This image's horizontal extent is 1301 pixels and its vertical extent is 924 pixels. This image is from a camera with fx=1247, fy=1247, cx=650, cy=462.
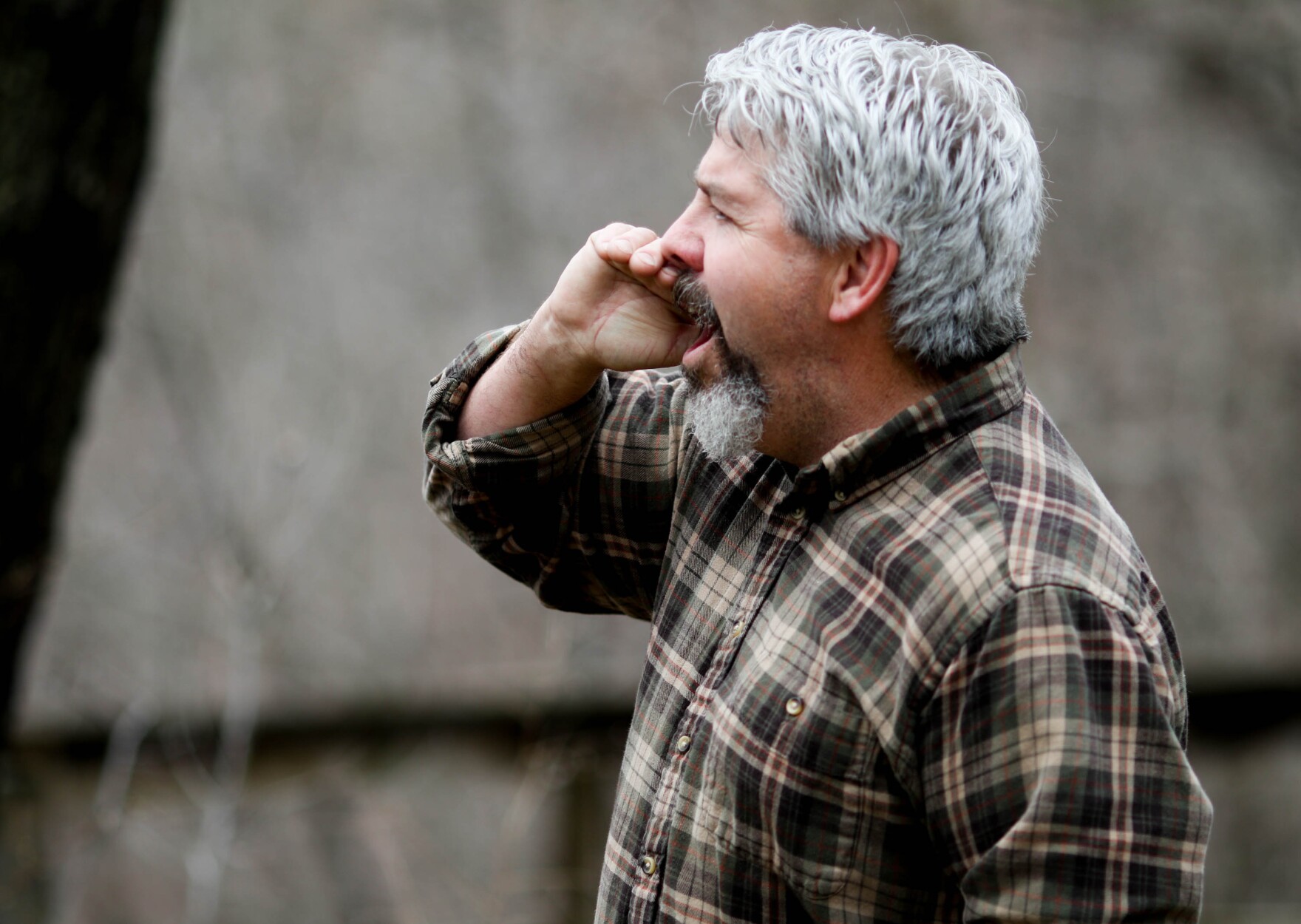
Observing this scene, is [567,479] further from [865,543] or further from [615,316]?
[865,543]

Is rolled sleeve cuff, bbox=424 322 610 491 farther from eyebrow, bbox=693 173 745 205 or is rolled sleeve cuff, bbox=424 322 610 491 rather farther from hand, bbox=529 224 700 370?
eyebrow, bbox=693 173 745 205

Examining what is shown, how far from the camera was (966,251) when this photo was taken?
1.53m

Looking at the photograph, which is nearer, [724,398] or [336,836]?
[724,398]

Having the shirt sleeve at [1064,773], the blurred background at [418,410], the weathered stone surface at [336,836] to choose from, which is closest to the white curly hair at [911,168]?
the shirt sleeve at [1064,773]

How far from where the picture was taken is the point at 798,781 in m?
1.41

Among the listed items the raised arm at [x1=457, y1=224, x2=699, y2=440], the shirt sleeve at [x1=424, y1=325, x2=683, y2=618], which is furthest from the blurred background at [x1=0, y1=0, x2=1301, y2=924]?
the raised arm at [x1=457, y1=224, x2=699, y2=440]

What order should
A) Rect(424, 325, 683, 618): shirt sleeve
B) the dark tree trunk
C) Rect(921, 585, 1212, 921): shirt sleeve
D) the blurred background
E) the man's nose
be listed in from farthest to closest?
the blurred background, the dark tree trunk, Rect(424, 325, 683, 618): shirt sleeve, the man's nose, Rect(921, 585, 1212, 921): shirt sleeve

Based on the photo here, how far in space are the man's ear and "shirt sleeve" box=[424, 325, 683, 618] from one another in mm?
420

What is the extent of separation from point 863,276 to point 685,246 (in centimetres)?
24

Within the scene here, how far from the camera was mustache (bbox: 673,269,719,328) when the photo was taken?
5.32 ft

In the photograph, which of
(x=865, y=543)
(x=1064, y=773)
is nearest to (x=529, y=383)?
(x=865, y=543)

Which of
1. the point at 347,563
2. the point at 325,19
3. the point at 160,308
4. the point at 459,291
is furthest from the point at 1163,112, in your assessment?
the point at 160,308

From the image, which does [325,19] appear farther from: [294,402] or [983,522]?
[983,522]

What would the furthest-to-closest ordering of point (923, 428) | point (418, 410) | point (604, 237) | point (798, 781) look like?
point (418, 410), point (604, 237), point (923, 428), point (798, 781)
